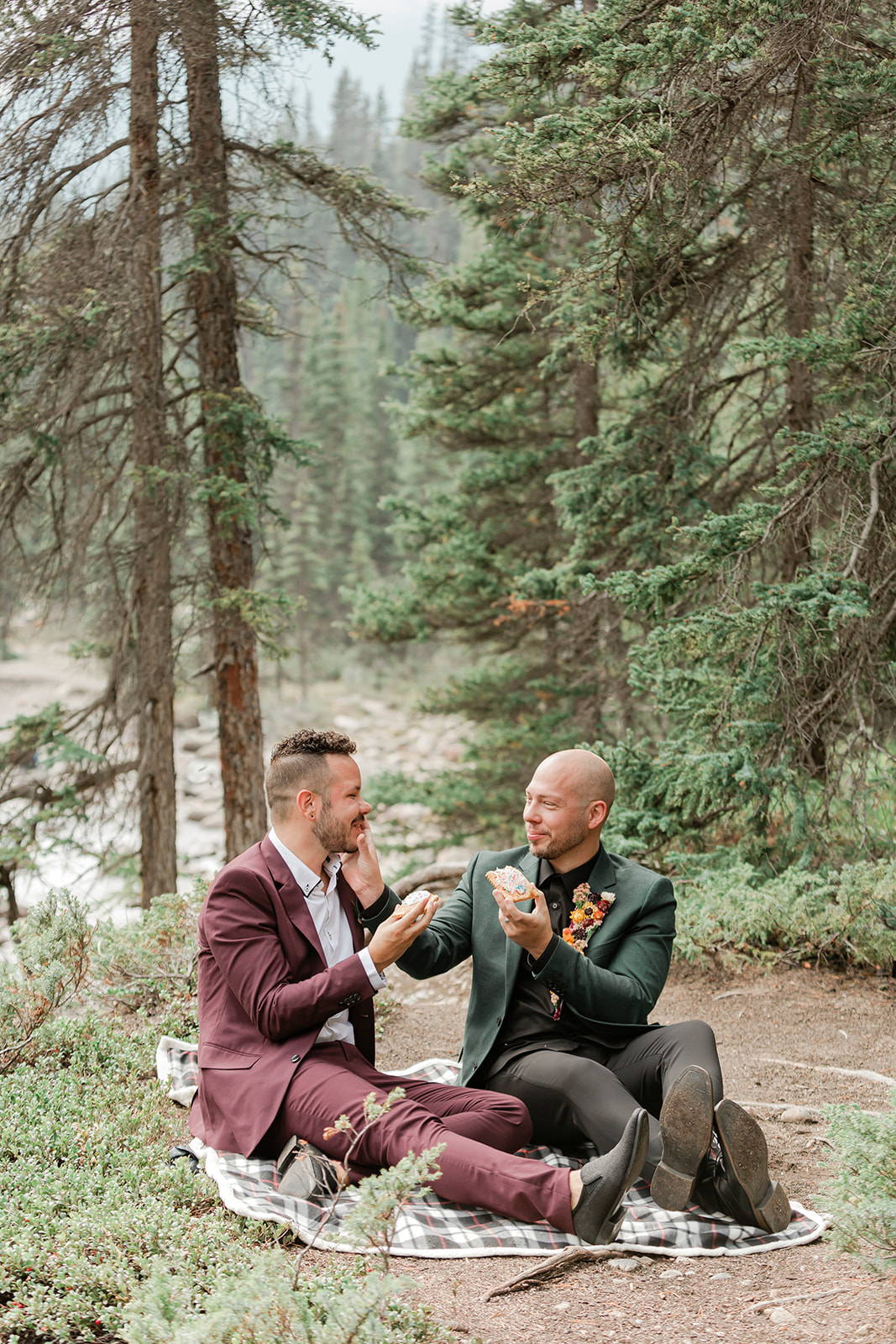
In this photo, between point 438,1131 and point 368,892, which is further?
point 368,892

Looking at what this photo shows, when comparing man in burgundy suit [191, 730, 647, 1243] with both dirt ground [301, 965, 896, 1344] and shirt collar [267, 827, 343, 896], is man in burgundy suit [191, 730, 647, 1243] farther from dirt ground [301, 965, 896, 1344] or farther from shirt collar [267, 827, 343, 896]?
dirt ground [301, 965, 896, 1344]

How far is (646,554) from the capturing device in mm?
7508

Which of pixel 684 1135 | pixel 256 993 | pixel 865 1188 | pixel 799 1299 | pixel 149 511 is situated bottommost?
pixel 799 1299

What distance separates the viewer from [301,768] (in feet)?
11.5

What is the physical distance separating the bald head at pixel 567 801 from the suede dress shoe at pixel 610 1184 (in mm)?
1000

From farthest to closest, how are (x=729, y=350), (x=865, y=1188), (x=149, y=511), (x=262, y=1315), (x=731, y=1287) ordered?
(x=149, y=511) → (x=729, y=350) → (x=731, y=1287) → (x=865, y=1188) → (x=262, y=1315)

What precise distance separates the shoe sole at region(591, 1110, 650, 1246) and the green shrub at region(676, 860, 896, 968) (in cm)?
302

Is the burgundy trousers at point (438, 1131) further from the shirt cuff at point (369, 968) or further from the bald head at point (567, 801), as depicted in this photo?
the bald head at point (567, 801)

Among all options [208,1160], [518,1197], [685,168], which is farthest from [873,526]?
[208,1160]

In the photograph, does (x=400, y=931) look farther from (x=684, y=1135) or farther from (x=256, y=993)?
(x=684, y=1135)

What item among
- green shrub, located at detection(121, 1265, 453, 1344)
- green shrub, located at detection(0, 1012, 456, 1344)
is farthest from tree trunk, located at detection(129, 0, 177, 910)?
green shrub, located at detection(121, 1265, 453, 1344)

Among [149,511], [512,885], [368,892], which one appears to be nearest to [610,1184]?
[512,885]

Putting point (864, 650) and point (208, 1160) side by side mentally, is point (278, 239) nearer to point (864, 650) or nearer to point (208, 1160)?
point (864, 650)

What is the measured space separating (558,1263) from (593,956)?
968 mm
